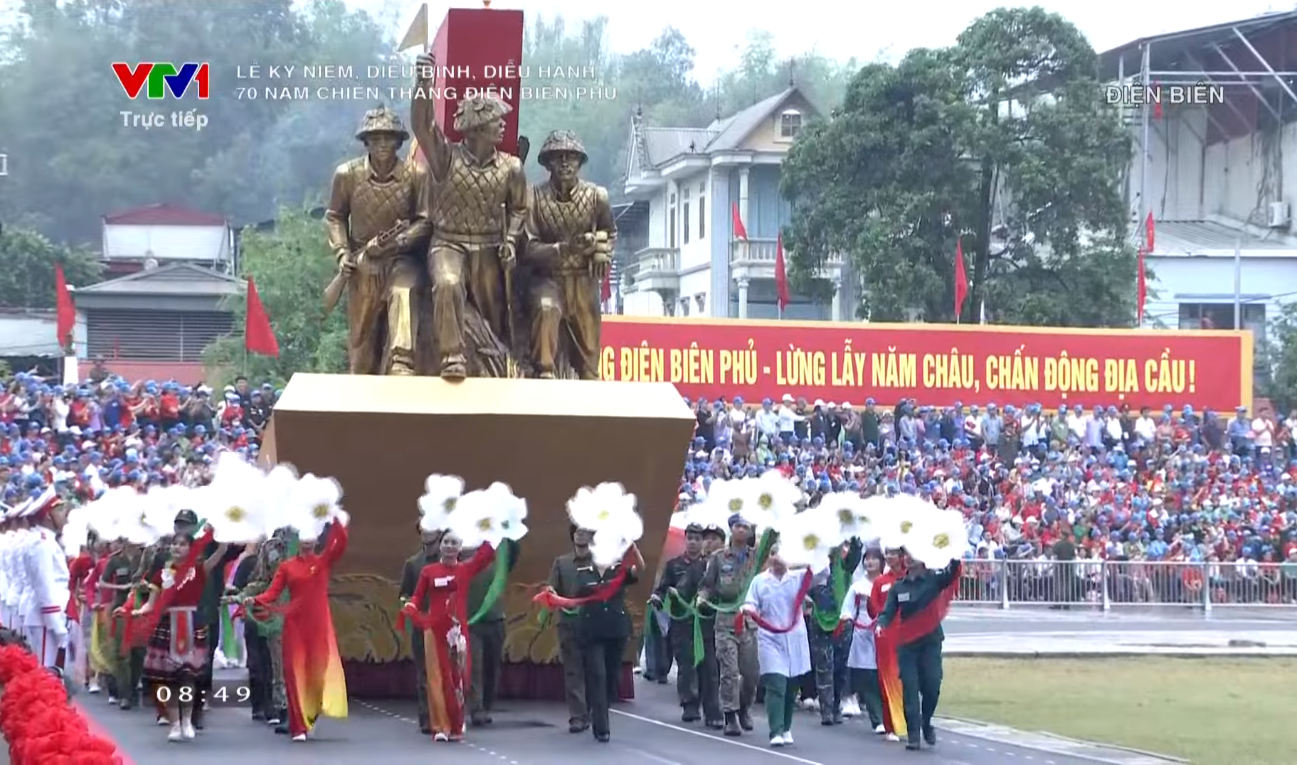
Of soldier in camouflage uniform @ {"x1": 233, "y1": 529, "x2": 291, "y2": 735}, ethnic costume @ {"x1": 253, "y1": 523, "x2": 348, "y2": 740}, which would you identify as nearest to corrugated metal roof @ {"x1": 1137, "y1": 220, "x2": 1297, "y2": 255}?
soldier in camouflage uniform @ {"x1": 233, "y1": 529, "x2": 291, "y2": 735}

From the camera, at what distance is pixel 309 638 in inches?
608

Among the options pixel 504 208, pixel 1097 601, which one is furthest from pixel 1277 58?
pixel 504 208

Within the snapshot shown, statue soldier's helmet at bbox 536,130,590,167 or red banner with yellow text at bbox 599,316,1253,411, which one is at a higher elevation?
statue soldier's helmet at bbox 536,130,590,167

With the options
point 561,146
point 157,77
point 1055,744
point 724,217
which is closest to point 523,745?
point 1055,744

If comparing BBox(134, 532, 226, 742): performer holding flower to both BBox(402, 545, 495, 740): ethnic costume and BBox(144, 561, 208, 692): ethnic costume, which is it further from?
BBox(402, 545, 495, 740): ethnic costume

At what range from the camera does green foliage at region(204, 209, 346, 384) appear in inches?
1989

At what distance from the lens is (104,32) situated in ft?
209

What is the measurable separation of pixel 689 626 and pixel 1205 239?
1740 inches

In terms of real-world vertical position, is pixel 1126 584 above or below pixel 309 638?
below

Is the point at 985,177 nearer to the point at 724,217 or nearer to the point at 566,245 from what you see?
the point at 724,217

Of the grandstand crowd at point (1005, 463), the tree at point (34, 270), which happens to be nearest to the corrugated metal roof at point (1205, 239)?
the grandstand crowd at point (1005, 463)

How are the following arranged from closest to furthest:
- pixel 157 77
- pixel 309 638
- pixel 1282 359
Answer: pixel 309 638 < pixel 1282 359 < pixel 157 77

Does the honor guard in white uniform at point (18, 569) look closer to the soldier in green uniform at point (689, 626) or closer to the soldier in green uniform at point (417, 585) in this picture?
the soldier in green uniform at point (417, 585)

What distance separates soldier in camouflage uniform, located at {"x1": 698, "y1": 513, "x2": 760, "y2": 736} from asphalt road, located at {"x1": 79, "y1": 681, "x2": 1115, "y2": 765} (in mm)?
233
